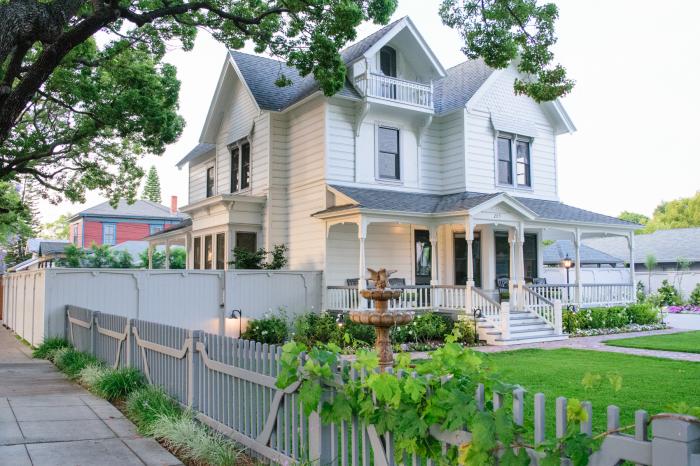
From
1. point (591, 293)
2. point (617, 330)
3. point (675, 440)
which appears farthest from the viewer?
point (591, 293)

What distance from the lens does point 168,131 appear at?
19328 mm

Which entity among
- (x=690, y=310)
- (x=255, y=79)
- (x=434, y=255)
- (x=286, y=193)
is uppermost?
(x=255, y=79)

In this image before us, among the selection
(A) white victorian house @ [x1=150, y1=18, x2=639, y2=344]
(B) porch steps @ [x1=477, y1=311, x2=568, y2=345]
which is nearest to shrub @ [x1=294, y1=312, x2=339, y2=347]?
(A) white victorian house @ [x1=150, y1=18, x2=639, y2=344]

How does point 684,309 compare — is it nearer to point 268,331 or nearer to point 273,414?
point 268,331

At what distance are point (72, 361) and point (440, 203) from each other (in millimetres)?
12050

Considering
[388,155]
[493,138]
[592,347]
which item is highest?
[493,138]

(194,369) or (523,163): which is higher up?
(523,163)

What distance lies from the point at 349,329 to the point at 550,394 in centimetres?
748

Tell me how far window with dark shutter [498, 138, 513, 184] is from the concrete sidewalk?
16107 millimetres

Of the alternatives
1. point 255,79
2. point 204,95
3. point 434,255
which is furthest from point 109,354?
point 204,95

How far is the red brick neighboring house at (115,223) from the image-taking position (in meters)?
46.4

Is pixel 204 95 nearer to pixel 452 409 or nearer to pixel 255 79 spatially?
pixel 255 79

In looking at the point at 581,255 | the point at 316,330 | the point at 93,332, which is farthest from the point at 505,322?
the point at 581,255

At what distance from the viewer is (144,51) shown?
18.1 meters
